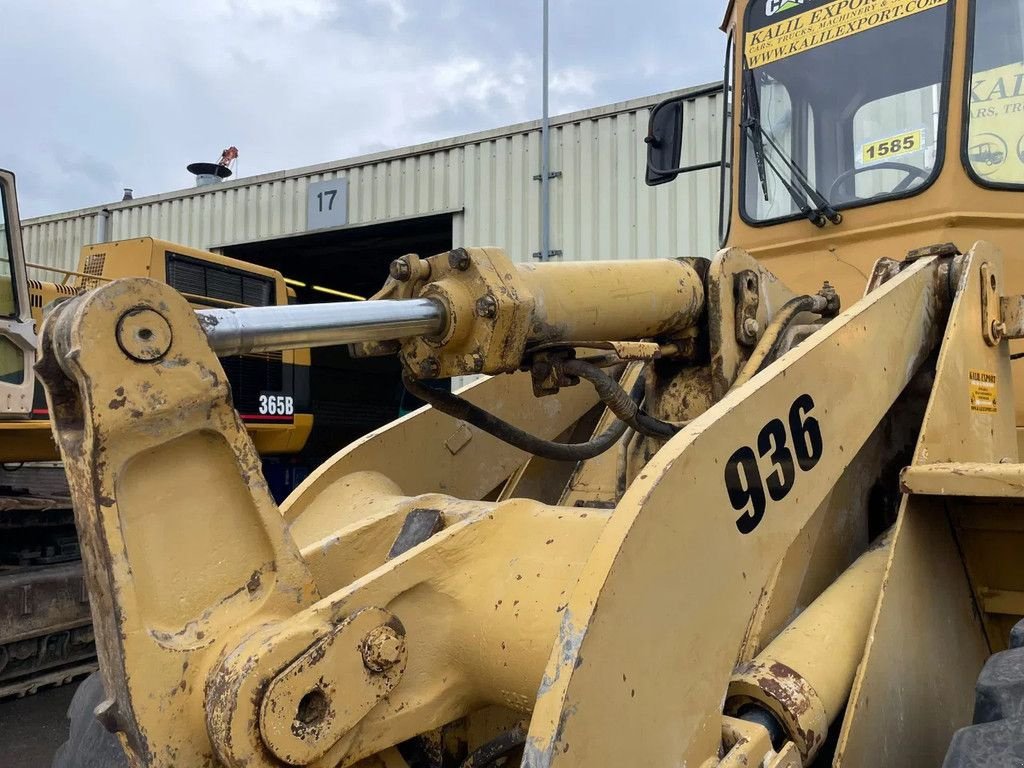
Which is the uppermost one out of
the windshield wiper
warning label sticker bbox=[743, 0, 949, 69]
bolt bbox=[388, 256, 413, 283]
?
warning label sticker bbox=[743, 0, 949, 69]

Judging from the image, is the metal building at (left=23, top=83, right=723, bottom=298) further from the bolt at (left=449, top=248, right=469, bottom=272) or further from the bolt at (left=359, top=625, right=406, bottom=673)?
the bolt at (left=359, top=625, right=406, bottom=673)

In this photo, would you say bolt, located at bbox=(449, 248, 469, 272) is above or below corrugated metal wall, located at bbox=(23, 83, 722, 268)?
below

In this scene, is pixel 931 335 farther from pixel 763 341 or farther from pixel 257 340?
pixel 257 340

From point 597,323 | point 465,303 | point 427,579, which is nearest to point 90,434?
point 427,579

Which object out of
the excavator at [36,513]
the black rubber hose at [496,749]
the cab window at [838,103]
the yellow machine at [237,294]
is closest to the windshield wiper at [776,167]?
the cab window at [838,103]

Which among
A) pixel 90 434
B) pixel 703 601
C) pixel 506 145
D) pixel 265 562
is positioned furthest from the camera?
pixel 506 145

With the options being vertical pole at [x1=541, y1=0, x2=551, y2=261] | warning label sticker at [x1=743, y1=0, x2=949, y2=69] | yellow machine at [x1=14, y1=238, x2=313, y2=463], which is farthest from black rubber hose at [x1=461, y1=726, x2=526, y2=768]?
vertical pole at [x1=541, y1=0, x2=551, y2=261]

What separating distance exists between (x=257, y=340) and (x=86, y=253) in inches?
252

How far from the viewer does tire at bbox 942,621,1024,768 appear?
4.48 feet

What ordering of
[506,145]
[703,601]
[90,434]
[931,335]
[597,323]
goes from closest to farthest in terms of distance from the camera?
[90,434]
[703,601]
[597,323]
[931,335]
[506,145]

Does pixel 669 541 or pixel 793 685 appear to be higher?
pixel 669 541

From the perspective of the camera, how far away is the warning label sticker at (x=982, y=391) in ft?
7.64

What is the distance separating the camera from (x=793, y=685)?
1650 mm

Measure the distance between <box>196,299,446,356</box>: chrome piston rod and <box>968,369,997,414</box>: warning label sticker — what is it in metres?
1.39
